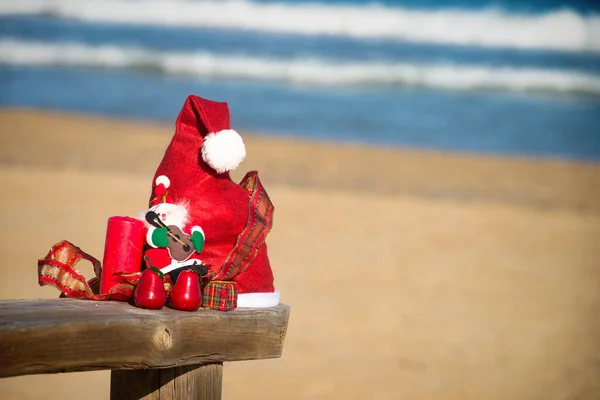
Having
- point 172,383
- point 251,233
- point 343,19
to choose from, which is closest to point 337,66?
point 343,19

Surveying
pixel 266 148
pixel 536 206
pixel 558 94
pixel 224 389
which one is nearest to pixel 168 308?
pixel 224 389

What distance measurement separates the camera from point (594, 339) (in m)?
6.27

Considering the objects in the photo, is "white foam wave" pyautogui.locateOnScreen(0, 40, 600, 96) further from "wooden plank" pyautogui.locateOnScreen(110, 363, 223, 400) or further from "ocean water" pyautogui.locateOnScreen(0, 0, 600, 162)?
"wooden plank" pyautogui.locateOnScreen(110, 363, 223, 400)

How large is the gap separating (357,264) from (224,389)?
290 cm

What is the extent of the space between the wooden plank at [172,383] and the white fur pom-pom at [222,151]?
1.78 ft

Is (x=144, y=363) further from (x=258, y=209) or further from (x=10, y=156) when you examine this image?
(x=10, y=156)

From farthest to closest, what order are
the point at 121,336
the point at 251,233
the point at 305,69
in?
1. the point at 305,69
2. the point at 251,233
3. the point at 121,336

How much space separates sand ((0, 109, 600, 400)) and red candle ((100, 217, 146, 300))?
2529mm

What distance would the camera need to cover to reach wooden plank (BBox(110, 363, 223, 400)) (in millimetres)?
2246

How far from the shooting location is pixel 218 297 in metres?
2.27

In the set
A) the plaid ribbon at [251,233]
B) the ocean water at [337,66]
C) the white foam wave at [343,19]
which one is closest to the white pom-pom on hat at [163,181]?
the plaid ribbon at [251,233]

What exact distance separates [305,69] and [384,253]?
985 centimetres

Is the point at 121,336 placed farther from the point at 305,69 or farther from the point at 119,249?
the point at 305,69

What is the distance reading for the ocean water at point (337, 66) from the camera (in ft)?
47.5
